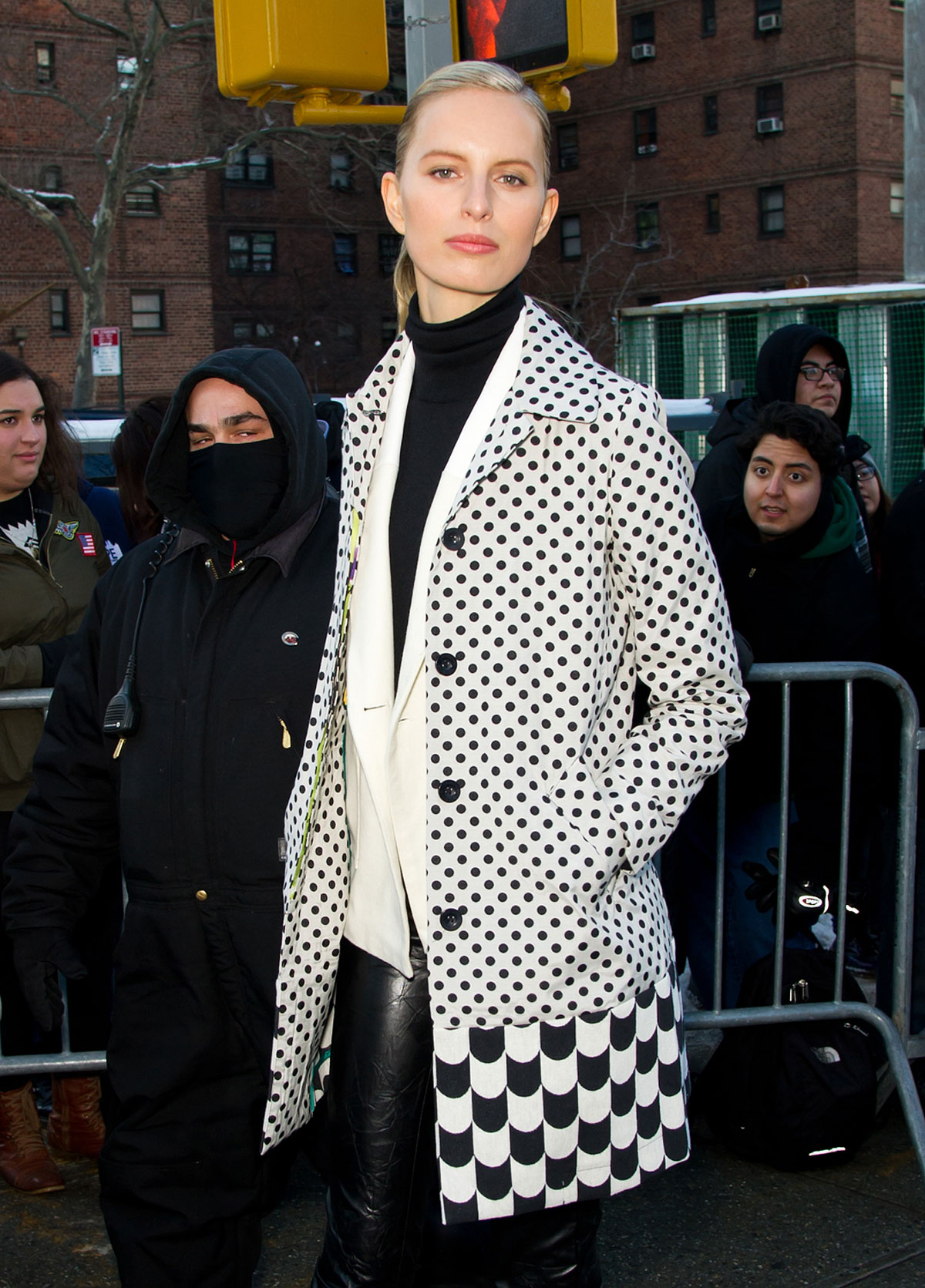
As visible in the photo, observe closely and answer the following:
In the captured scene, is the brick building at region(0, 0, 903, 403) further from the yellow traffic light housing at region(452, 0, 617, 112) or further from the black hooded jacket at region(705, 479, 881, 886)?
the black hooded jacket at region(705, 479, 881, 886)

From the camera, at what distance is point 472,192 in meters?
2.31

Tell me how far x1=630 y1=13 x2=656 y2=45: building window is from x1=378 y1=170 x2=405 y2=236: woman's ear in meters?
49.4

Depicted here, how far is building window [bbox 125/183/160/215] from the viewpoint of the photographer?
41.5 meters

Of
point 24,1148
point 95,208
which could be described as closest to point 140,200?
point 95,208

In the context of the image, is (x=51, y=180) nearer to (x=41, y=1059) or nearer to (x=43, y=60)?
(x=43, y=60)

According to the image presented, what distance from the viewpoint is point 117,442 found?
504cm

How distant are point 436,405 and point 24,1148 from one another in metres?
2.45

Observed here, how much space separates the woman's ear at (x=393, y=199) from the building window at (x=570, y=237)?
4934cm

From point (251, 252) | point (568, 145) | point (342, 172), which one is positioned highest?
point (568, 145)

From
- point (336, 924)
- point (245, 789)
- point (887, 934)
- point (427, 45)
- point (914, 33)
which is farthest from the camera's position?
point (914, 33)

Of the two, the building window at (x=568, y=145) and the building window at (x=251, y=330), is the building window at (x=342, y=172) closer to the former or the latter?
the building window at (x=251, y=330)

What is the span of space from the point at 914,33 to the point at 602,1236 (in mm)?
10977

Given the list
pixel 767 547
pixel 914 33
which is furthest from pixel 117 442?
pixel 914 33

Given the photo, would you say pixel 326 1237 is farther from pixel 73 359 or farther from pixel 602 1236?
pixel 73 359
